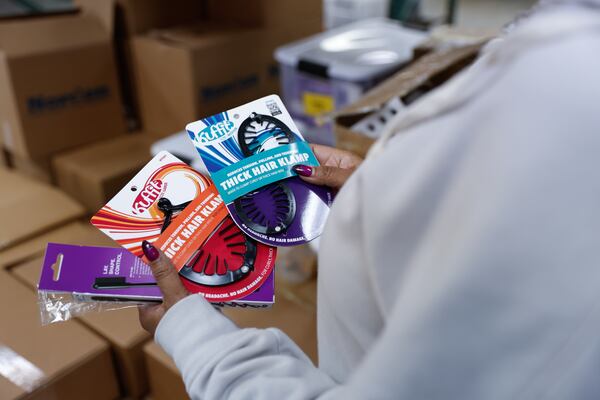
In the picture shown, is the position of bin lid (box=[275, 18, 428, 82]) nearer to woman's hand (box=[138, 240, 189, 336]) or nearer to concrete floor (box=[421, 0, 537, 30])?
woman's hand (box=[138, 240, 189, 336])

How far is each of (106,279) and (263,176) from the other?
0.21m

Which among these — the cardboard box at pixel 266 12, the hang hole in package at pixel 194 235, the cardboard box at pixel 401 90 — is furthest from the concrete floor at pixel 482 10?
the hang hole in package at pixel 194 235

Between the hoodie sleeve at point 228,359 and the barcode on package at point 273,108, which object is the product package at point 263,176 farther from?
the hoodie sleeve at point 228,359

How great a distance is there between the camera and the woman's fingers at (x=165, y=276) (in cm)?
56

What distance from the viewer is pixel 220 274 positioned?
1.94 feet

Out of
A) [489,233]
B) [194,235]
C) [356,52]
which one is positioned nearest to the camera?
[489,233]

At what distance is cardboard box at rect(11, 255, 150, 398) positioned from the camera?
1.00 m

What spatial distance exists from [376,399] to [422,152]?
0.19 m

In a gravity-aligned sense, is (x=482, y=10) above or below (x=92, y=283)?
below

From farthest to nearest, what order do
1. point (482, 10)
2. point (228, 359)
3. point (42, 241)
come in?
point (482, 10)
point (42, 241)
point (228, 359)

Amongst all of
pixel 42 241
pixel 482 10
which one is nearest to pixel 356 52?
pixel 42 241

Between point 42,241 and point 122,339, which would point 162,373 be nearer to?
point 122,339

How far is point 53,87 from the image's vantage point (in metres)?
1.51

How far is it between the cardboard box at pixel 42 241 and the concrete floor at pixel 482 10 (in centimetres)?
376
